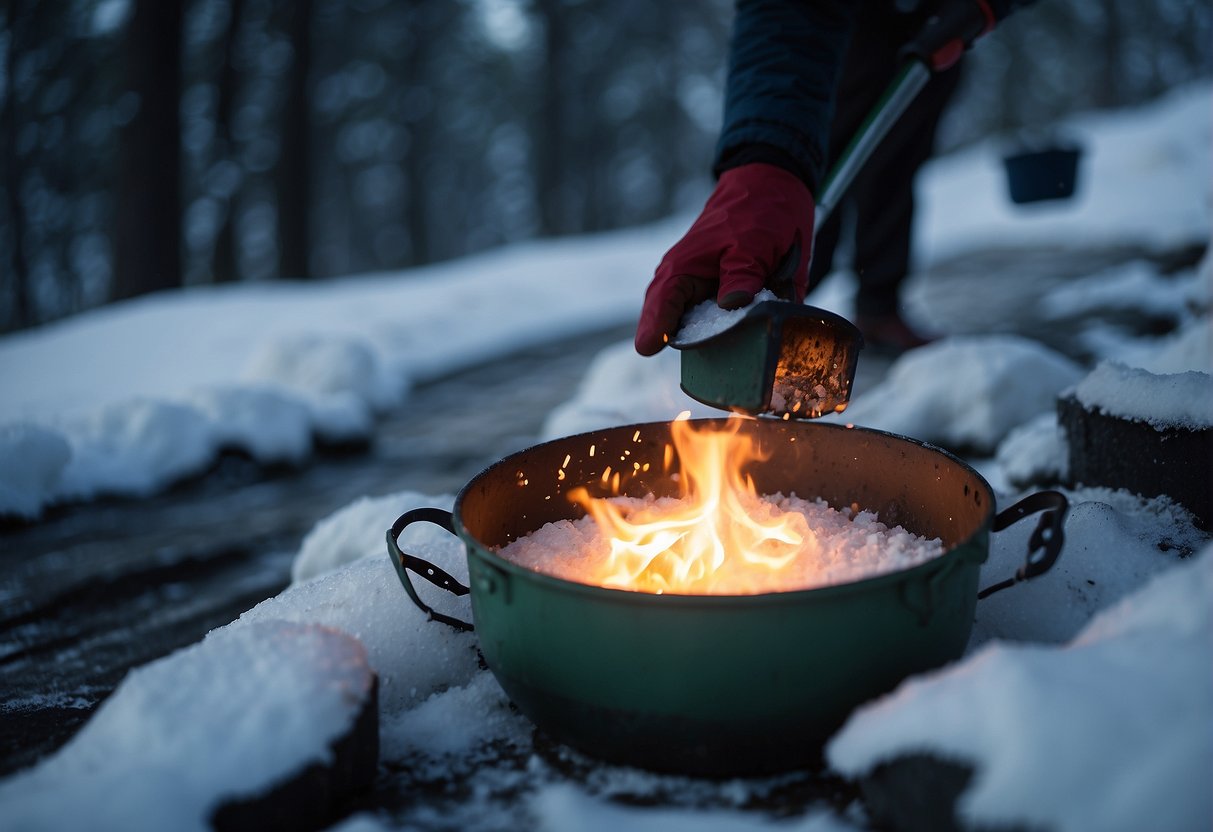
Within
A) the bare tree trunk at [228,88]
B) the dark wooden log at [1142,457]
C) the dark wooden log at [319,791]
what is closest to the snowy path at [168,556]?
the dark wooden log at [319,791]

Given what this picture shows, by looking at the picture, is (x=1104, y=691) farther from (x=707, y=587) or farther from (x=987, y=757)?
(x=707, y=587)

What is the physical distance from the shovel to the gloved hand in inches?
49.9

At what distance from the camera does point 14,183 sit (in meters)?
15.2

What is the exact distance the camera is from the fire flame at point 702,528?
164 centimetres

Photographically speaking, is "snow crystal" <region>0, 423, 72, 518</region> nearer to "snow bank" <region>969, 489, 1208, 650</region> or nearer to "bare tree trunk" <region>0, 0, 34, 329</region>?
"snow bank" <region>969, 489, 1208, 650</region>

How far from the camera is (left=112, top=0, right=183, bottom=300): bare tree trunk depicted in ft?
27.1

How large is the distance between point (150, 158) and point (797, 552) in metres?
8.65

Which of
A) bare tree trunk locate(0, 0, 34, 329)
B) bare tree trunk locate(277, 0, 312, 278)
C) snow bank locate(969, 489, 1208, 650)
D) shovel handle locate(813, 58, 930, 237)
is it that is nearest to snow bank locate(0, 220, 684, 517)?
shovel handle locate(813, 58, 930, 237)

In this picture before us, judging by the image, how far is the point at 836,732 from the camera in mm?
1391

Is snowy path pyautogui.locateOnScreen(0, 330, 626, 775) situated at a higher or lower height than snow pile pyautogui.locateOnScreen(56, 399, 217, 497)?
lower

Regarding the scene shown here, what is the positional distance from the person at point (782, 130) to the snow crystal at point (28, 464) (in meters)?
2.45

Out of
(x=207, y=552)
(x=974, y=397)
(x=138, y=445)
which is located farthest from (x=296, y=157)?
(x=974, y=397)

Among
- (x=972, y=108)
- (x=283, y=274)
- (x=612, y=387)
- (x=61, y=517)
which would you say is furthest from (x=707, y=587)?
(x=972, y=108)

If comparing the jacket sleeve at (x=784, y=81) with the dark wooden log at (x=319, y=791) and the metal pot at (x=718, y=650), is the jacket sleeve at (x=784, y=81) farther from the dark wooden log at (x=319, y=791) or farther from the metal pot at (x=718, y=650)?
the dark wooden log at (x=319, y=791)
